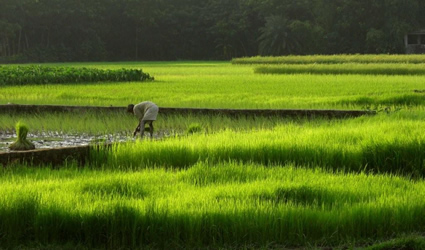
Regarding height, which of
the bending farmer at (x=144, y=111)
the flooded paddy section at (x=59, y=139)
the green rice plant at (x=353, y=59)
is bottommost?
the flooded paddy section at (x=59, y=139)

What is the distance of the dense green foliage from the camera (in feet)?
80.5

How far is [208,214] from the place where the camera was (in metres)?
5.26

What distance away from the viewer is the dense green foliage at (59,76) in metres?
24.5

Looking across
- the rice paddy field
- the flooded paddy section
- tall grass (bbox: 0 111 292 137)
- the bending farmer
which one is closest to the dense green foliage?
tall grass (bbox: 0 111 292 137)

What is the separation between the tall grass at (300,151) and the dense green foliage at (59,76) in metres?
16.7

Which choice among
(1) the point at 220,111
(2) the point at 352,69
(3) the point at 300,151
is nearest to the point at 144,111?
(1) the point at 220,111

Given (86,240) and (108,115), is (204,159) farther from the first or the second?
(108,115)

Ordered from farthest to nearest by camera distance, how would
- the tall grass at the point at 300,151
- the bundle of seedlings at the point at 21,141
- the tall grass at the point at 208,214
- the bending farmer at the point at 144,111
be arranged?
the bending farmer at the point at 144,111
the bundle of seedlings at the point at 21,141
the tall grass at the point at 300,151
the tall grass at the point at 208,214

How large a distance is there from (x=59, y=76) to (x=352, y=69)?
1194 cm

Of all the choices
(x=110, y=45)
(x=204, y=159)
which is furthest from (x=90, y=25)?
(x=204, y=159)

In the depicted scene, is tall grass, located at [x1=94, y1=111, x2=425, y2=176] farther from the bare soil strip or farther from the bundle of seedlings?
the bare soil strip

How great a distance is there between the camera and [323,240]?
17.3 feet

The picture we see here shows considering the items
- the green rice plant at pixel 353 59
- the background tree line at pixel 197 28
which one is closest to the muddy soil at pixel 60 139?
the green rice plant at pixel 353 59

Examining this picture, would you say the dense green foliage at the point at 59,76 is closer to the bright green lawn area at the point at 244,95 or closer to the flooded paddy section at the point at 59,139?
the bright green lawn area at the point at 244,95
